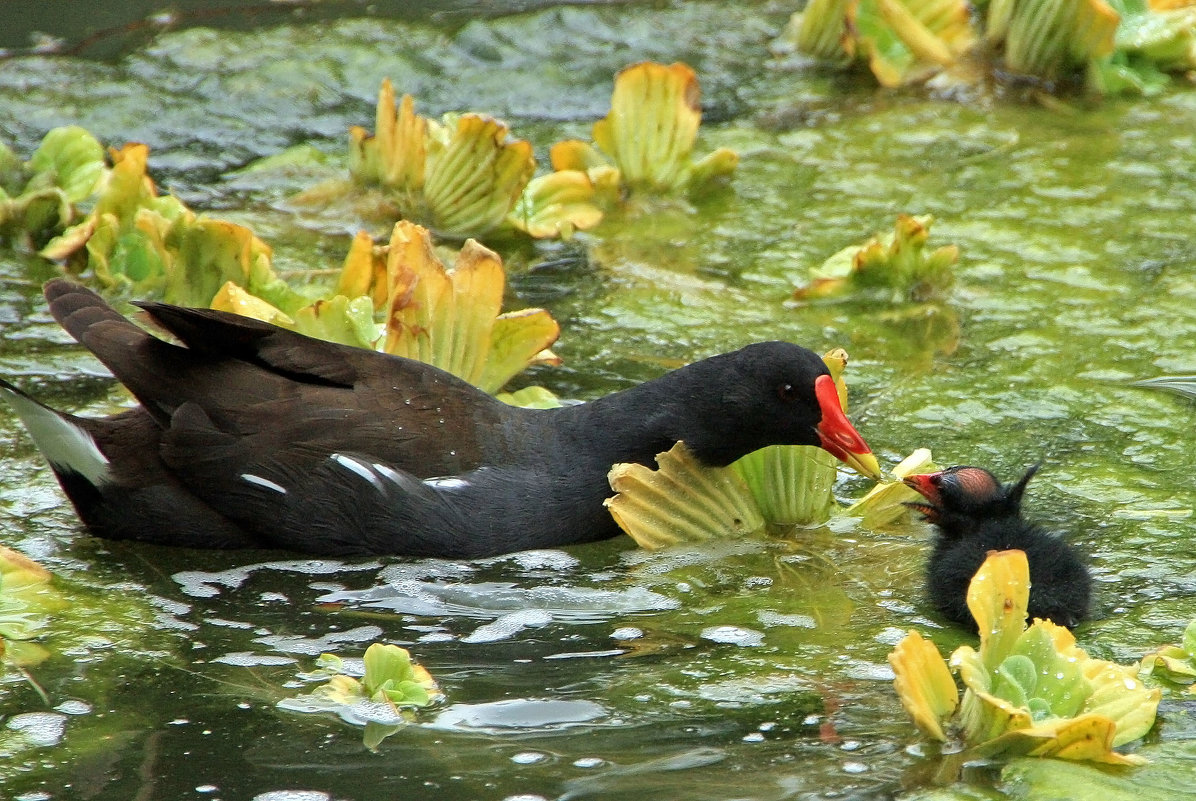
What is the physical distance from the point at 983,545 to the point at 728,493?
617 millimetres

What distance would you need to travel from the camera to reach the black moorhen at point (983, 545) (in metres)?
3.01

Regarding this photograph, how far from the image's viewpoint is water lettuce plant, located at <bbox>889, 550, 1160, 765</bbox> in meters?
2.45

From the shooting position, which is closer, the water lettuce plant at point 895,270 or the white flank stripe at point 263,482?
the white flank stripe at point 263,482

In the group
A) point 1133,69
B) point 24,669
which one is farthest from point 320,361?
point 1133,69

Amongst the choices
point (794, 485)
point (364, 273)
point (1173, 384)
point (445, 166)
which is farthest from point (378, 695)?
point (445, 166)

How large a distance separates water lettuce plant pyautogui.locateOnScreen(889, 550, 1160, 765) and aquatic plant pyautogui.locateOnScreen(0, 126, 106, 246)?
3.04 meters

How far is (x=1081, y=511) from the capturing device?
11.6 feet

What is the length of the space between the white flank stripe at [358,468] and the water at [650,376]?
171 millimetres

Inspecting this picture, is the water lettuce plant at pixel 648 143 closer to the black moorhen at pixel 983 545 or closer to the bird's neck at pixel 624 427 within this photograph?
the bird's neck at pixel 624 427

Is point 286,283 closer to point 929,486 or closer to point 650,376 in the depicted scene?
point 650,376

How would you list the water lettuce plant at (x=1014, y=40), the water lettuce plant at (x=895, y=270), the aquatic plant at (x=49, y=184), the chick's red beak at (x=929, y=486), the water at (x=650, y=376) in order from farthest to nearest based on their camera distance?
the water lettuce plant at (x=1014, y=40) → the aquatic plant at (x=49, y=184) → the water lettuce plant at (x=895, y=270) → the chick's red beak at (x=929, y=486) → the water at (x=650, y=376)

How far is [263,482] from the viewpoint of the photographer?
11.0ft

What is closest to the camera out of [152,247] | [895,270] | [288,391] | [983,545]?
[983,545]

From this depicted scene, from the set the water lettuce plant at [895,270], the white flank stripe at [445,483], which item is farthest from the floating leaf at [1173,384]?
the white flank stripe at [445,483]
